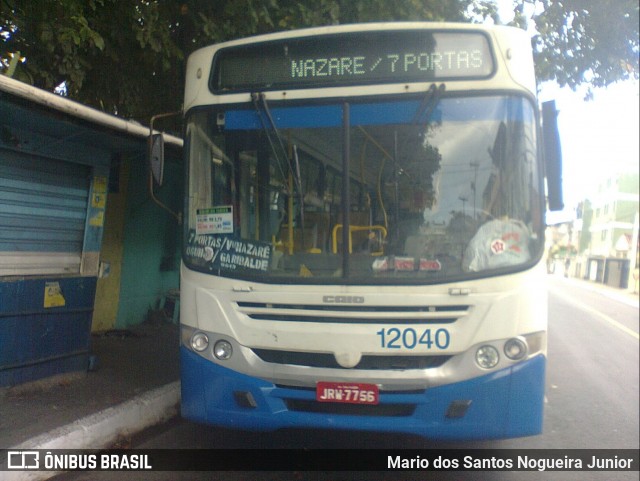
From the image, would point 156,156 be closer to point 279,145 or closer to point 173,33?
point 279,145

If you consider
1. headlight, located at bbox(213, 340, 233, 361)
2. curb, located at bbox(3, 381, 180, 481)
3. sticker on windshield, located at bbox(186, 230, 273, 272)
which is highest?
sticker on windshield, located at bbox(186, 230, 273, 272)

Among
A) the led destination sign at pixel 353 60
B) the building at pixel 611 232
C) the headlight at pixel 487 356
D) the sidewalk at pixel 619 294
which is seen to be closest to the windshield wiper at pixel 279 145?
the led destination sign at pixel 353 60

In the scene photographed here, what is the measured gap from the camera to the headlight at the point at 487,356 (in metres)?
3.84

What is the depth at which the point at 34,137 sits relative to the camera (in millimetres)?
5668

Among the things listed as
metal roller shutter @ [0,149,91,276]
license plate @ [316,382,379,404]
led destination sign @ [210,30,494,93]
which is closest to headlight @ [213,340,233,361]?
license plate @ [316,382,379,404]

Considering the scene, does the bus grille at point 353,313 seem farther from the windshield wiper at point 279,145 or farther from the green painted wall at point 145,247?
the green painted wall at point 145,247

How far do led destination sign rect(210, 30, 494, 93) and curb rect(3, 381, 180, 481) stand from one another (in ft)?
9.02

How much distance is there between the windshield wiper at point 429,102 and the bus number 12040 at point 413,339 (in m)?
1.40

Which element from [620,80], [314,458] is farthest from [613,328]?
[314,458]

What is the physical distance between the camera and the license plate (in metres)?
3.86

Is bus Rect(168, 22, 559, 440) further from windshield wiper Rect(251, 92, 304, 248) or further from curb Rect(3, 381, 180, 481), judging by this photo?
curb Rect(3, 381, 180, 481)

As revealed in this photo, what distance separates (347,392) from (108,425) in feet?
7.02

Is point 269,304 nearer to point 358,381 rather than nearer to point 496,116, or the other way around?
point 358,381

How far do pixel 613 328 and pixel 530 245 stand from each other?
12729 millimetres
